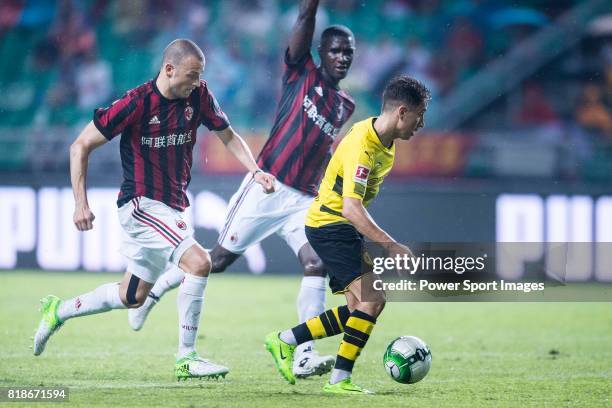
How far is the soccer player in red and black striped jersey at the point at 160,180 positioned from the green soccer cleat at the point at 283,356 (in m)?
0.31

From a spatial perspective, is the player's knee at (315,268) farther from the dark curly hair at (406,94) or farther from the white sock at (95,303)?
the dark curly hair at (406,94)

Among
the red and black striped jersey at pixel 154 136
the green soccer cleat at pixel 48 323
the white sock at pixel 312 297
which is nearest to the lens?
the red and black striped jersey at pixel 154 136

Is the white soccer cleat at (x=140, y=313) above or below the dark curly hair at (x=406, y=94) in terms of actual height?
below

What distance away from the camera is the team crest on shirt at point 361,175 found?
5.78 m

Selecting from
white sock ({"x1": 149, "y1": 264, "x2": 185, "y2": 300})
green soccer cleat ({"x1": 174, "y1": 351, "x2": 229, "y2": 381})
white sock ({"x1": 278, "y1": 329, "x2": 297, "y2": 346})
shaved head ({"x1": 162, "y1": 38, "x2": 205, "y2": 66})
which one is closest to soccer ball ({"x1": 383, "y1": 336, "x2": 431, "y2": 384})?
white sock ({"x1": 278, "y1": 329, "x2": 297, "y2": 346})

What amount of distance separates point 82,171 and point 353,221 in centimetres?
159

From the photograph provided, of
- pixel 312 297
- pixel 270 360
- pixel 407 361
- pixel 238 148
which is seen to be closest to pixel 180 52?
pixel 238 148

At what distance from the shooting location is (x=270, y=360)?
736 cm

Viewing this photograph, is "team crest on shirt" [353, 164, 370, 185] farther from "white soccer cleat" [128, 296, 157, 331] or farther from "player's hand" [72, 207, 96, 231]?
"white soccer cleat" [128, 296, 157, 331]

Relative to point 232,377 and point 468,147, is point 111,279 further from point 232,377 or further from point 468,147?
point 232,377

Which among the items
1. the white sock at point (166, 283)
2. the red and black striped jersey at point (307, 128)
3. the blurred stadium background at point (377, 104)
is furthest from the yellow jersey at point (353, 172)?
the blurred stadium background at point (377, 104)

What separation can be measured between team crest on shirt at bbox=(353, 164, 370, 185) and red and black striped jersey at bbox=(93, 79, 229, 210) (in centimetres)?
125

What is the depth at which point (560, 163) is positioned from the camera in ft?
43.1

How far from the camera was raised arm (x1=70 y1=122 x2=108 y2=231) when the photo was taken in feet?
19.7
